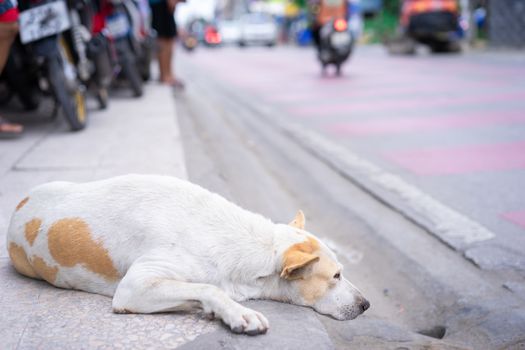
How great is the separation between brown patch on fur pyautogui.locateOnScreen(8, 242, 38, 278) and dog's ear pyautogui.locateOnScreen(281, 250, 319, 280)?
113 cm

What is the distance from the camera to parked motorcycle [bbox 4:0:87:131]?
5.37 m

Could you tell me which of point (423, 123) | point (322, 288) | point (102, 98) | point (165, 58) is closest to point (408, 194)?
point (322, 288)

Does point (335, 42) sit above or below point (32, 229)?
below

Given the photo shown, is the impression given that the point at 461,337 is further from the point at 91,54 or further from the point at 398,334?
the point at 91,54

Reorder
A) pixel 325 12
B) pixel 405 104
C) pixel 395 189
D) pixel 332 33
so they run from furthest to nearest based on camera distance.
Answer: pixel 325 12
pixel 332 33
pixel 405 104
pixel 395 189

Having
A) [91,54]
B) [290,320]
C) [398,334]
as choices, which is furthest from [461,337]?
[91,54]

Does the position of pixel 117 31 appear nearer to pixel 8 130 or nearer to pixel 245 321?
pixel 8 130

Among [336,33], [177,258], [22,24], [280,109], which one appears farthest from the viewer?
[336,33]

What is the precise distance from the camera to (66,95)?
18.9 ft

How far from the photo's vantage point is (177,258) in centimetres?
238

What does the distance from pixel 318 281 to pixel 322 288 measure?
0.04 meters

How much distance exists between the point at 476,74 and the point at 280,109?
17.9ft

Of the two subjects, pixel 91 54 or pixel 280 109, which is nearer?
pixel 91 54

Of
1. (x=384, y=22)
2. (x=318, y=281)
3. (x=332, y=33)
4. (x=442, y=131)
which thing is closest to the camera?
(x=318, y=281)
